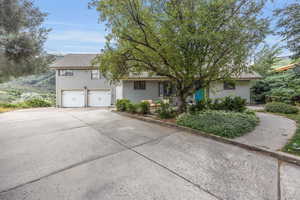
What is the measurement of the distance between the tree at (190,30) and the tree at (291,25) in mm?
446

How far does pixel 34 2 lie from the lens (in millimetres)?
5586

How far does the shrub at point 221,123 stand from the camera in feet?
14.5

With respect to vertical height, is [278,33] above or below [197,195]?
above

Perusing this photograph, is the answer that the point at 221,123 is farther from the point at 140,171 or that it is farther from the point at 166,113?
the point at 140,171

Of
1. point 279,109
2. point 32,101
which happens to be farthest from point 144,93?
point 32,101

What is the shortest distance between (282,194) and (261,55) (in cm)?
599

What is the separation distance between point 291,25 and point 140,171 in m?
6.40

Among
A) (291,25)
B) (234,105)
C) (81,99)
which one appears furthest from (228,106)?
(81,99)

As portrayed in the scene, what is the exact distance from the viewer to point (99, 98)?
14938mm

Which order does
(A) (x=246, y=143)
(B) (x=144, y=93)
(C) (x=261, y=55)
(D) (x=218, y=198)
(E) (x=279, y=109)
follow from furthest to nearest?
(B) (x=144, y=93) < (E) (x=279, y=109) < (C) (x=261, y=55) < (A) (x=246, y=143) < (D) (x=218, y=198)

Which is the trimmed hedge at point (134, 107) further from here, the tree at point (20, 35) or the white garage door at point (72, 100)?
the white garage door at point (72, 100)

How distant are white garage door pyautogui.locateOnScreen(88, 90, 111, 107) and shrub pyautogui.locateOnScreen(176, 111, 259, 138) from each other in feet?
35.8

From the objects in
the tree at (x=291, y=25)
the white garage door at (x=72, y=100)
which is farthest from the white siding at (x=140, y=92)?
the tree at (x=291, y=25)

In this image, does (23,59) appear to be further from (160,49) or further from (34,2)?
(160,49)
